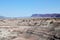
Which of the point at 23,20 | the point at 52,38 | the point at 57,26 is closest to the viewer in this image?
the point at 52,38

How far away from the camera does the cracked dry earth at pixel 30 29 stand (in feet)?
6.12

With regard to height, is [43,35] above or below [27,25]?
below

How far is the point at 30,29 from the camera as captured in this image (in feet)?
6.46

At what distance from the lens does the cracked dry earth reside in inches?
73.5

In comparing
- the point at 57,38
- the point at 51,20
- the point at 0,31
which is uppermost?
the point at 51,20

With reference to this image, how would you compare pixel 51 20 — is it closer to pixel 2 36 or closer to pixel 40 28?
pixel 40 28

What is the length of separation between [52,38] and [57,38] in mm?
83

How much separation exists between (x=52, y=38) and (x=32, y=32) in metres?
0.35

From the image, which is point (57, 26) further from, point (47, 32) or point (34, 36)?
point (34, 36)

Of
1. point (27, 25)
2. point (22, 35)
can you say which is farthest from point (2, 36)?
point (27, 25)

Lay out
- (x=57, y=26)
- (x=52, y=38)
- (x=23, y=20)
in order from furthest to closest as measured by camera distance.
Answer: (x=23, y=20) → (x=57, y=26) → (x=52, y=38)

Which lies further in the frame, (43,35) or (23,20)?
(23,20)

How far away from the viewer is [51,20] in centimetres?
205

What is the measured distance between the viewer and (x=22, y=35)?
1.89 metres
